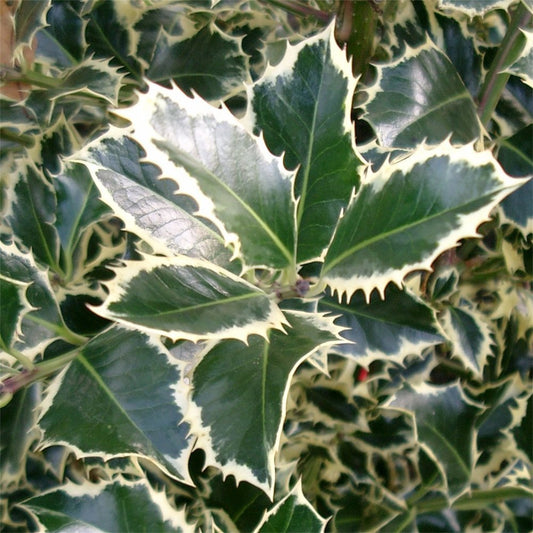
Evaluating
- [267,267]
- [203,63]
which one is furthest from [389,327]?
[203,63]

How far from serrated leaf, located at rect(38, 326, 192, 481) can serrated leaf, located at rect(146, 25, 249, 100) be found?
0.43 meters

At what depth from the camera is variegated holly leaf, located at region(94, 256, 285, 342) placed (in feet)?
1.49

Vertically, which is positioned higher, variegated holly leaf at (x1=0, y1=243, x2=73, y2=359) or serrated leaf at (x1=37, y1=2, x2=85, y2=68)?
serrated leaf at (x1=37, y1=2, x2=85, y2=68)

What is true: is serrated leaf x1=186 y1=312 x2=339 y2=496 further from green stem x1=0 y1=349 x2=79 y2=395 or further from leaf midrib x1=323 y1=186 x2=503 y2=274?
green stem x1=0 y1=349 x2=79 y2=395

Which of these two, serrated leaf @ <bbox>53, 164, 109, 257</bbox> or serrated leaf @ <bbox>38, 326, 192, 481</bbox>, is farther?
serrated leaf @ <bbox>53, 164, 109, 257</bbox>

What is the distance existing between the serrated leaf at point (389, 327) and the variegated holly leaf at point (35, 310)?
0.98 feet

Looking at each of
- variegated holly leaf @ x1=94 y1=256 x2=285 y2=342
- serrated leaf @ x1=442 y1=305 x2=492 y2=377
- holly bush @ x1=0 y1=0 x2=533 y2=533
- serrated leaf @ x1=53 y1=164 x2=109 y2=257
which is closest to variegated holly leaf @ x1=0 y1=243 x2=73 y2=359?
holly bush @ x1=0 y1=0 x2=533 y2=533

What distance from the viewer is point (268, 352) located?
57cm

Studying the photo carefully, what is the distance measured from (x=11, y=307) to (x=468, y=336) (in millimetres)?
600

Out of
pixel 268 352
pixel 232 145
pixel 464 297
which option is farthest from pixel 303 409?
pixel 232 145

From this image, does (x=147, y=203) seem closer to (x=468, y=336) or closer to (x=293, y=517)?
(x=293, y=517)

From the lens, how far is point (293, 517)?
64 centimetres

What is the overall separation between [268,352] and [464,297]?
21.7 inches

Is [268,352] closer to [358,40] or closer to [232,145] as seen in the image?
[232,145]
